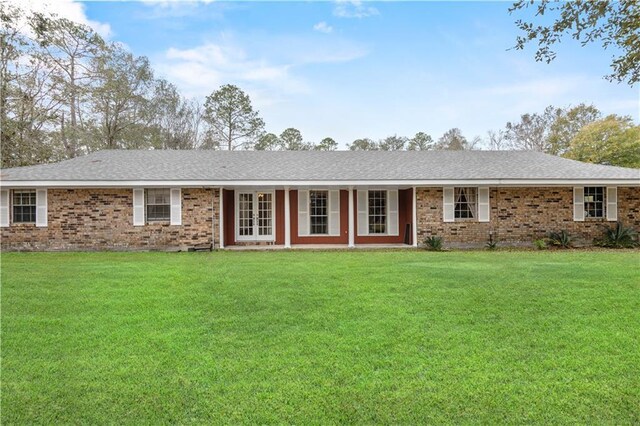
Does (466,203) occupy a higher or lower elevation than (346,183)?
lower

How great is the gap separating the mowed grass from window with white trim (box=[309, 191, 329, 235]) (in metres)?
7.31

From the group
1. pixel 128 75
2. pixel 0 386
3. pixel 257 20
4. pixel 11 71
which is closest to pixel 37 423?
pixel 0 386

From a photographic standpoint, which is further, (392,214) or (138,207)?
(392,214)

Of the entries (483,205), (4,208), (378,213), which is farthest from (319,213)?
(4,208)

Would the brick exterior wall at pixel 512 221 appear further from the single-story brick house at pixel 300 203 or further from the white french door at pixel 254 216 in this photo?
the white french door at pixel 254 216

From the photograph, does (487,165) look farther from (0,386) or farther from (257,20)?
(0,386)

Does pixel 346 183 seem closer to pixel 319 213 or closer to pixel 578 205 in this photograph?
pixel 319 213

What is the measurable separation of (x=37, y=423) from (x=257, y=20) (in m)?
12.8

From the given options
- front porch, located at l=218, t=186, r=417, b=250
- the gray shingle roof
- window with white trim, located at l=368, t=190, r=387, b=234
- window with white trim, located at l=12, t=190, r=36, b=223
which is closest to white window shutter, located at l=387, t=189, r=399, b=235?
front porch, located at l=218, t=186, r=417, b=250

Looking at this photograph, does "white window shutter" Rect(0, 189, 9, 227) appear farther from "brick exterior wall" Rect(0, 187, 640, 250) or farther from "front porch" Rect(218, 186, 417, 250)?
"front porch" Rect(218, 186, 417, 250)

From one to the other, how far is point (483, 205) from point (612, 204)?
15.1 feet

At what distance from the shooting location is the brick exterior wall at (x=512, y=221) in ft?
45.1

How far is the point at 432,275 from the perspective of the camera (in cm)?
760

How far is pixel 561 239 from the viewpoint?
13398mm
